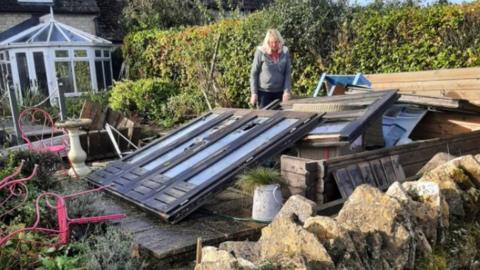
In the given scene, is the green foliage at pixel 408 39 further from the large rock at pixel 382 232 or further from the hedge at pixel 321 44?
the large rock at pixel 382 232

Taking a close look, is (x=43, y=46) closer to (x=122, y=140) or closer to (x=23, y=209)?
(x=122, y=140)

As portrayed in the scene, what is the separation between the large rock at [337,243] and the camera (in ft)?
5.73

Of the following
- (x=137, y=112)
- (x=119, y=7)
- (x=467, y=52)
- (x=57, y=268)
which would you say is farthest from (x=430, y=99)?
(x=119, y=7)

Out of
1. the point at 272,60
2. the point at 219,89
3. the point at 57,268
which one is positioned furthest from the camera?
the point at 219,89

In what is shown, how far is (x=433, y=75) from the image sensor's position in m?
5.88

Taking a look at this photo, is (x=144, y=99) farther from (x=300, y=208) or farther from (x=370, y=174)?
(x=300, y=208)

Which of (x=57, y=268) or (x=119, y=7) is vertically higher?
(x=119, y=7)

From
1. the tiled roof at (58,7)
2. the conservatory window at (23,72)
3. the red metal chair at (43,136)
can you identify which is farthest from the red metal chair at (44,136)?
the tiled roof at (58,7)

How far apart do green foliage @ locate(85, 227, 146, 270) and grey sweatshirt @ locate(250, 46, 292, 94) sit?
3.52 m

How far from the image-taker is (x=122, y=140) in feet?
25.5

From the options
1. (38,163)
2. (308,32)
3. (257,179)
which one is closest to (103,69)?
(308,32)

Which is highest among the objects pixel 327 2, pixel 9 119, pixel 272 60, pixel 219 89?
pixel 327 2

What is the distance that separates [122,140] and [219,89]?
377 cm

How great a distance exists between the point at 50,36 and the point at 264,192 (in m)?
13.5
